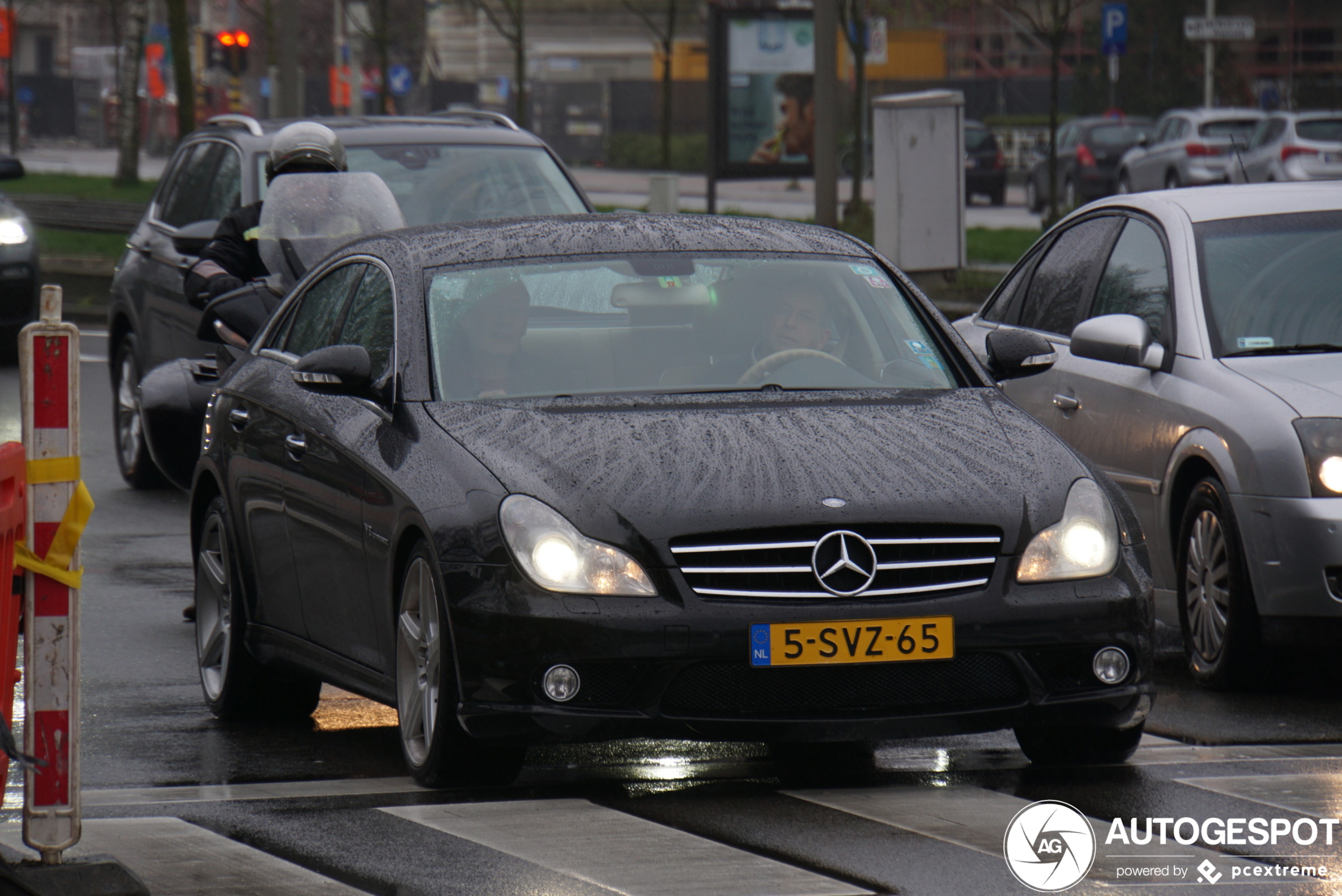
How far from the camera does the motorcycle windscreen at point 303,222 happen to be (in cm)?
968

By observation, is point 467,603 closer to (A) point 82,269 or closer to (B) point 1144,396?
(B) point 1144,396

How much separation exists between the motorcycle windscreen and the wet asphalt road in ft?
7.98

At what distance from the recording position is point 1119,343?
786 cm

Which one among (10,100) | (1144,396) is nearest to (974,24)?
(10,100)

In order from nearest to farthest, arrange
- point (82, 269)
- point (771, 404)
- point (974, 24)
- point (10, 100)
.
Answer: point (771, 404) → point (82, 269) → point (10, 100) → point (974, 24)

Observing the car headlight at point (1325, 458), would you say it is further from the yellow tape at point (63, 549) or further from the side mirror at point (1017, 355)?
the yellow tape at point (63, 549)

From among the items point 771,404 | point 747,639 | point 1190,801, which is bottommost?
point 1190,801

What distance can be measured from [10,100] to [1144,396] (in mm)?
51310

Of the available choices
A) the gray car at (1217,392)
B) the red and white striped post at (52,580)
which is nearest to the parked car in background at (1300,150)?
the gray car at (1217,392)

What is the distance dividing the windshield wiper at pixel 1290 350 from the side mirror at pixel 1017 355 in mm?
932

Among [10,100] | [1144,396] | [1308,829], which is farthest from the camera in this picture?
[10,100]

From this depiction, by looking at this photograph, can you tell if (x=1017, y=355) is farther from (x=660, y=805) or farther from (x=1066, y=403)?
(x=660, y=805)

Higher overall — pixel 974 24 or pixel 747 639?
pixel 974 24

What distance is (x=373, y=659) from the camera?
6480 millimetres
